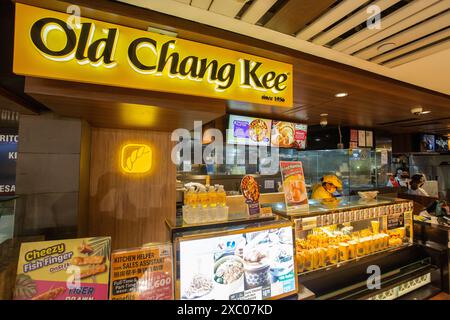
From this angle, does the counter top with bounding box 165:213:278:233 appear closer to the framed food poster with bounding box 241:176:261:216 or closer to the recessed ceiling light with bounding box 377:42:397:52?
the framed food poster with bounding box 241:176:261:216

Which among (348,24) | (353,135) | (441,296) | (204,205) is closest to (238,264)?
(204,205)

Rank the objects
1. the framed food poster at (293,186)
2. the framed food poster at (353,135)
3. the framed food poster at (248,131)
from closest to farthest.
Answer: the framed food poster at (293,186), the framed food poster at (248,131), the framed food poster at (353,135)

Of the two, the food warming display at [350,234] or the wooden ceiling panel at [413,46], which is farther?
the food warming display at [350,234]

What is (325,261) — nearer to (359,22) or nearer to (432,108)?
(359,22)

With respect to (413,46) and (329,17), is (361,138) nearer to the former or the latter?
(413,46)

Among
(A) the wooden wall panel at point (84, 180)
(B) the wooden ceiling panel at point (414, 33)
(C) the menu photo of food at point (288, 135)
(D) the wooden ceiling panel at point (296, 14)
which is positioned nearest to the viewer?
(D) the wooden ceiling panel at point (296, 14)

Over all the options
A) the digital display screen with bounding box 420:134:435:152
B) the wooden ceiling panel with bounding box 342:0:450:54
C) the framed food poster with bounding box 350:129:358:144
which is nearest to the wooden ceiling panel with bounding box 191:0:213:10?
the wooden ceiling panel with bounding box 342:0:450:54

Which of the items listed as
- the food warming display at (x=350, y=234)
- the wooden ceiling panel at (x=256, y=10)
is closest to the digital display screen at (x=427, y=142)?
the food warming display at (x=350, y=234)

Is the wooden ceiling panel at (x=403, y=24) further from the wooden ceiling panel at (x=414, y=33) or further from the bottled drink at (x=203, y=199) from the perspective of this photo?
the bottled drink at (x=203, y=199)

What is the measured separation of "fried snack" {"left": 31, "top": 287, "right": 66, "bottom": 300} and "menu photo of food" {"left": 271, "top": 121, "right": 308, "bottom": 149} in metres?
4.31

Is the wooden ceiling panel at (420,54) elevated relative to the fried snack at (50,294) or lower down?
elevated

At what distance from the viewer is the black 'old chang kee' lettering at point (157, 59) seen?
1.38m

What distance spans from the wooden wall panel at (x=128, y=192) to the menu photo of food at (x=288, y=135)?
8.85 ft

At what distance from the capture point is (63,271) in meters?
1.27
